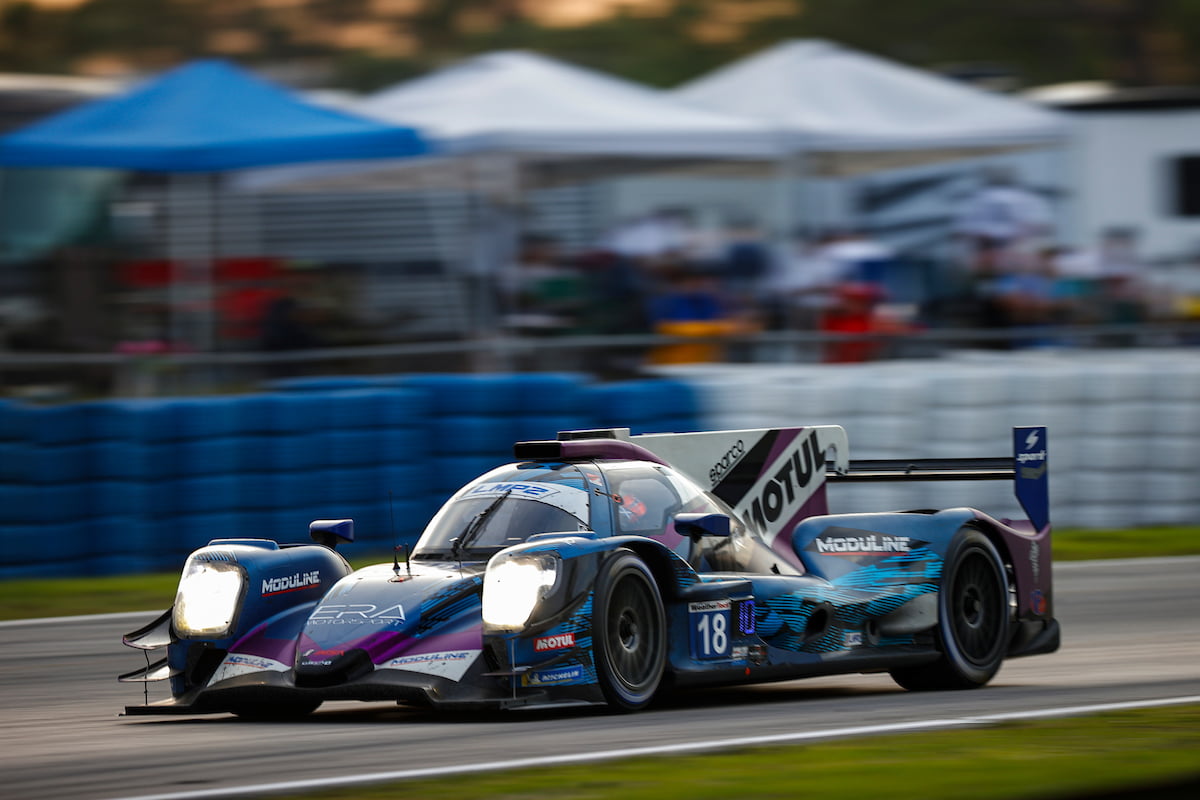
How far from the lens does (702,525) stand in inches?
304

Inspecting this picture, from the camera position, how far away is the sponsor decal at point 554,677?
7.02 m

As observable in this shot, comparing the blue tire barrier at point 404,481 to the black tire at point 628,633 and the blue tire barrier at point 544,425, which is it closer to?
the blue tire barrier at point 544,425

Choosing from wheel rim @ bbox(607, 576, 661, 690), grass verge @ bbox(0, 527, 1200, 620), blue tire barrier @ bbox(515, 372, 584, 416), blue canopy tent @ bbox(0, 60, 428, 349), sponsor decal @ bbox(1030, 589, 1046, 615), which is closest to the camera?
wheel rim @ bbox(607, 576, 661, 690)

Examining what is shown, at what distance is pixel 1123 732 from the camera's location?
6.75 meters

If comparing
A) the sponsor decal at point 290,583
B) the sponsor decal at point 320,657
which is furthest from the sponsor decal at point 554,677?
the sponsor decal at point 290,583

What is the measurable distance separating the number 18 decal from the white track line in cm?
86

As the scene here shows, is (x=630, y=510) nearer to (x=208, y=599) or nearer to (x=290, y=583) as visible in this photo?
(x=290, y=583)

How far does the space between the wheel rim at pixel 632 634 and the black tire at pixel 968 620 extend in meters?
1.85

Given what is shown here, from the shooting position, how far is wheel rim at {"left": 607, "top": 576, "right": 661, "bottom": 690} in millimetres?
7281

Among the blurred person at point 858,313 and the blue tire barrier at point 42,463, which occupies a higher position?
the blurred person at point 858,313

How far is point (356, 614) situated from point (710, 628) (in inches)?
56.6

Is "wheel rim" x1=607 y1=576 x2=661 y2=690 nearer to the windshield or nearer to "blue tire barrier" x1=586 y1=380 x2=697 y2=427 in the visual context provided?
the windshield

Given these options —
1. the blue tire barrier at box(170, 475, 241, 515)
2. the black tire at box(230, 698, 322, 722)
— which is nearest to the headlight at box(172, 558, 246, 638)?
the black tire at box(230, 698, 322, 722)

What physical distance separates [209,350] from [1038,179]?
485 inches
